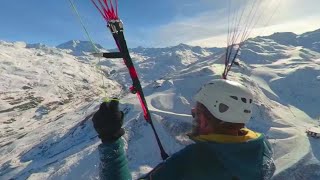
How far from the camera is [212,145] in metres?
4.06

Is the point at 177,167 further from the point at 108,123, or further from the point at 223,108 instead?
the point at 108,123

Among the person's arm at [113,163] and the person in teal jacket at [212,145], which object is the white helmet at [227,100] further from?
the person's arm at [113,163]

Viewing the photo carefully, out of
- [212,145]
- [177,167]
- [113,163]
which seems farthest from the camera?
[113,163]

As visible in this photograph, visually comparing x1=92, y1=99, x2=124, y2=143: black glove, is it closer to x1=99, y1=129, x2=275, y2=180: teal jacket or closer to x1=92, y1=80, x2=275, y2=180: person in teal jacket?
x1=92, y1=80, x2=275, y2=180: person in teal jacket

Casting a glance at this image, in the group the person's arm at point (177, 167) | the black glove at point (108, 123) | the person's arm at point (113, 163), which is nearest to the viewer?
the person's arm at point (177, 167)

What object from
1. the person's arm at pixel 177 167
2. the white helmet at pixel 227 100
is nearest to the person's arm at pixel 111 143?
the person's arm at pixel 177 167

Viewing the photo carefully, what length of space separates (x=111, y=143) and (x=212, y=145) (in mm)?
1268

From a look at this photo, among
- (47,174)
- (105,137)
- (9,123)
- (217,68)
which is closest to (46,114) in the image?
(9,123)

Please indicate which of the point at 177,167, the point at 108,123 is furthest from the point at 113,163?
the point at 177,167

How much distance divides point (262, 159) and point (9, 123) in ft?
566

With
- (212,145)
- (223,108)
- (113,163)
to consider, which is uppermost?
(223,108)

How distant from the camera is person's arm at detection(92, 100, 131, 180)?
4555 millimetres

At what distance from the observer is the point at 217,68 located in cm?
9788

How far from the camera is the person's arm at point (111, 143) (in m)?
4.55
